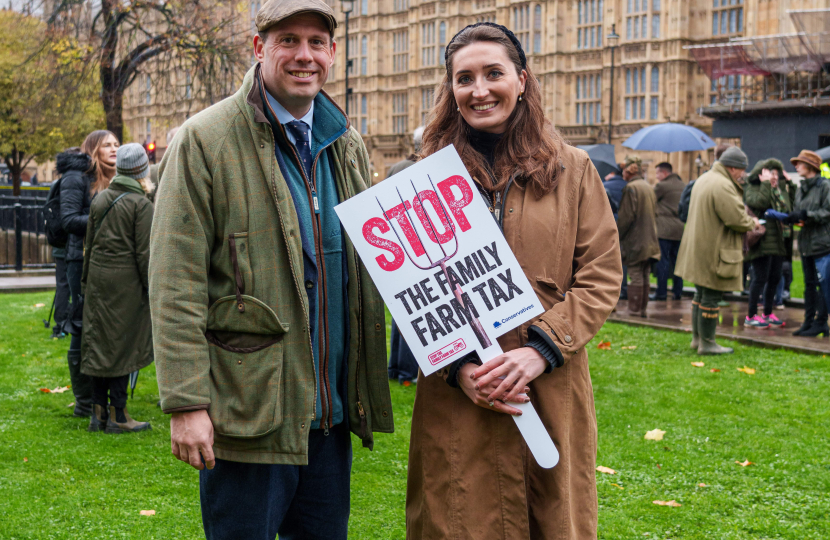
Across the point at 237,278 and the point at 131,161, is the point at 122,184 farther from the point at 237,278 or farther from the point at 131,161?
the point at 237,278

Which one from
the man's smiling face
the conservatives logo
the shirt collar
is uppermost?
the man's smiling face

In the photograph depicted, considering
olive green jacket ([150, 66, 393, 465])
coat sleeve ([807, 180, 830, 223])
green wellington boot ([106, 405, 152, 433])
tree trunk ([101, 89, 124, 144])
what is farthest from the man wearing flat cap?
tree trunk ([101, 89, 124, 144])

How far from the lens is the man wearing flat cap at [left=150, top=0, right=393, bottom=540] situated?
2113 millimetres

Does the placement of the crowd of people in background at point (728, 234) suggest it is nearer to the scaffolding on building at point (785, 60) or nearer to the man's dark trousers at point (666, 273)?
the man's dark trousers at point (666, 273)

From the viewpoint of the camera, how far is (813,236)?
337 inches

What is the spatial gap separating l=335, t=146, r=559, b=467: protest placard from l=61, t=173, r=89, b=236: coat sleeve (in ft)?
14.3

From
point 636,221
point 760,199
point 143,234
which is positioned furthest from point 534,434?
point 636,221

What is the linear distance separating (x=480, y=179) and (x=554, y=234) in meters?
0.28

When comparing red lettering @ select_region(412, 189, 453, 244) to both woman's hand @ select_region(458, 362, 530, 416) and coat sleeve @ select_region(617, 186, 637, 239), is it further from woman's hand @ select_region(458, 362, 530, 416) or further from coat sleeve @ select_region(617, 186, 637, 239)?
coat sleeve @ select_region(617, 186, 637, 239)

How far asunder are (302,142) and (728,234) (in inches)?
244

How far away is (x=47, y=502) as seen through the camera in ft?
13.4

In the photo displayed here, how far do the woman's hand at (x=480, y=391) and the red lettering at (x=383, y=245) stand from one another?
0.36 m

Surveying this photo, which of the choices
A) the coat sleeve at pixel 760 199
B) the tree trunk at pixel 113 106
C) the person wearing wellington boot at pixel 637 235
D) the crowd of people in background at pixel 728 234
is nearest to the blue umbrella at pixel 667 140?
the crowd of people in background at pixel 728 234

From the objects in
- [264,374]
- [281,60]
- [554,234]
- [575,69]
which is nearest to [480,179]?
[554,234]
